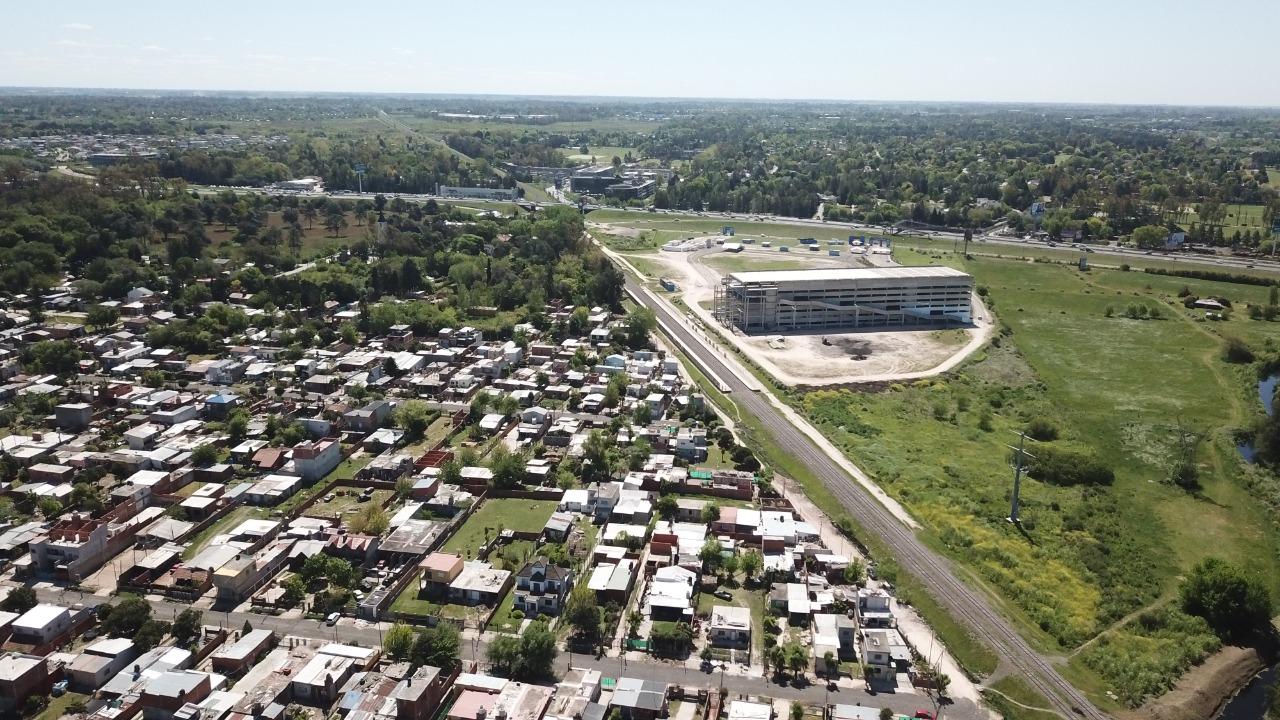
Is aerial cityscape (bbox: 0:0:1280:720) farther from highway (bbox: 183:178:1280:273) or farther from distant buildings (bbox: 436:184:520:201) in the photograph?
distant buildings (bbox: 436:184:520:201)

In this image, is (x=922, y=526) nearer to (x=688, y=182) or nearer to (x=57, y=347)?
(x=57, y=347)

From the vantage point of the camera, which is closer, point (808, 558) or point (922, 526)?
point (808, 558)

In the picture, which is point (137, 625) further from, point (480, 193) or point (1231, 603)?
point (480, 193)

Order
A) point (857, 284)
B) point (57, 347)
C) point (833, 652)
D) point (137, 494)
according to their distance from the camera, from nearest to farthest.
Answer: point (833, 652) < point (137, 494) < point (57, 347) < point (857, 284)

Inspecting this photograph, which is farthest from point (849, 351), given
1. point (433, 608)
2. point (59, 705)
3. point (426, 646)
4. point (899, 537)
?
point (59, 705)

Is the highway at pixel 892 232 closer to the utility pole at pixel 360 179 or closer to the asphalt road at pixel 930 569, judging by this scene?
the utility pole at pixel 360 179

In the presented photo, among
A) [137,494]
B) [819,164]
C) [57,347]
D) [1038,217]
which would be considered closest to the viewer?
[137,494]

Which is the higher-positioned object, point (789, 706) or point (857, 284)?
point (857, 284)

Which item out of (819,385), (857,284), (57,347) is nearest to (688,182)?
(857,284)

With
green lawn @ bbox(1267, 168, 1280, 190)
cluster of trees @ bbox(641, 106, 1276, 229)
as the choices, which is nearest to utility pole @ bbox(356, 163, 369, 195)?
cluster of trees @ bbox(641, 106, 1276, 229)
